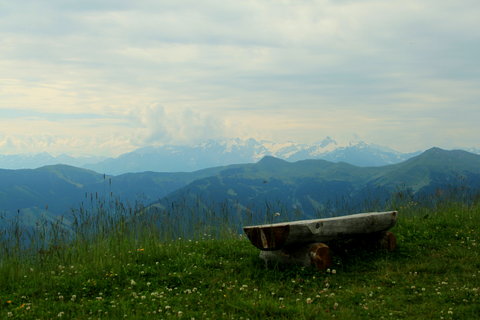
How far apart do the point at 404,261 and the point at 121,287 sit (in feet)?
25.9

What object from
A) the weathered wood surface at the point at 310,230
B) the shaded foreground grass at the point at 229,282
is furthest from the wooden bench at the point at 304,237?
the shaded foreground grass at the point at 229,282

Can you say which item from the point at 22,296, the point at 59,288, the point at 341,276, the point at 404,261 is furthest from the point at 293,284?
the point at 22,296

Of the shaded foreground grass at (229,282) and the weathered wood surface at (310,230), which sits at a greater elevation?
the weathered wood surface at (310,230)

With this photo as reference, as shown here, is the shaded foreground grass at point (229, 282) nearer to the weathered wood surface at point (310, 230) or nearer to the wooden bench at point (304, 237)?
the wooden bench at point (304, 237)

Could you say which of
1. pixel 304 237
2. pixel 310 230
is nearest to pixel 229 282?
pixel 304 237

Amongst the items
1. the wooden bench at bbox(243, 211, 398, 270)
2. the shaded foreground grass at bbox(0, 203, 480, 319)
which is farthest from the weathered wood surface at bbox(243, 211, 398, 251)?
the shaded foreground grass at bbox(0, 203, 480, 319)

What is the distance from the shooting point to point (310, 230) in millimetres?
11969

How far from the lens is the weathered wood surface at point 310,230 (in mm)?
11555

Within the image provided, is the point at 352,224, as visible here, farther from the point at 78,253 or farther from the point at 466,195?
the point at 466,195

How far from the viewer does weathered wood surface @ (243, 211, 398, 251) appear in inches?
455

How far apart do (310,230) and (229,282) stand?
2630 millimetres

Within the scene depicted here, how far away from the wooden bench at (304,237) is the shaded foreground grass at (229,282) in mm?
340

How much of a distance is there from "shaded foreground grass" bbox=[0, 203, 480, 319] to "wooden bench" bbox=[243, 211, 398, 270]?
340 millimetres

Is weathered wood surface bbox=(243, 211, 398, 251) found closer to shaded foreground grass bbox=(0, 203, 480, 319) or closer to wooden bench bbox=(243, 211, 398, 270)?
wooden bench bbox=(243, 211, 398, 270)
